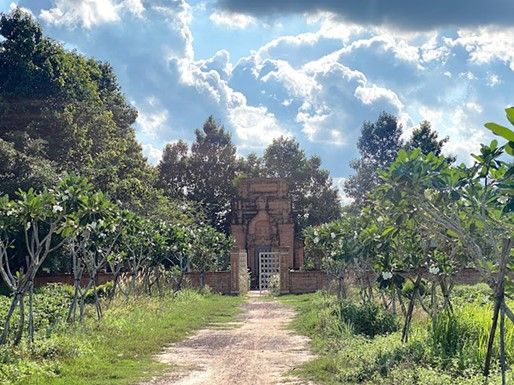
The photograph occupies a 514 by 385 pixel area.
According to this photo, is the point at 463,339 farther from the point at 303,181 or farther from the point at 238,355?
the point at 303,181

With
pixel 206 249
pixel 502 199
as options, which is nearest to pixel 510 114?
pixel 502 199

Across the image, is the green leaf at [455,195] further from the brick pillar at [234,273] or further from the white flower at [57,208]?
the brick pillar at [234,273]

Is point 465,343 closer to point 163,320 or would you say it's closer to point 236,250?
point 163,320

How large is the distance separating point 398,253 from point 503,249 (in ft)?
18.6

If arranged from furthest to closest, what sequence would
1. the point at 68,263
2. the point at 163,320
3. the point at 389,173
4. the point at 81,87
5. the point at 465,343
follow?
the point at 81,87 → the point at 68,263 → the point at 163,320 → the point at 465,343 → the point at 389,173

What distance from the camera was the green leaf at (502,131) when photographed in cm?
441

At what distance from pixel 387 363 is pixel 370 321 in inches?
176

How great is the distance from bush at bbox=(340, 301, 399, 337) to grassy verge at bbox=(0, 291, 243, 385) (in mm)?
3639

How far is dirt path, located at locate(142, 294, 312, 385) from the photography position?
9555 mm

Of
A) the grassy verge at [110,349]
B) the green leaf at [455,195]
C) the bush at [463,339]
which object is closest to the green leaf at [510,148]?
the green leaf at [455,195]

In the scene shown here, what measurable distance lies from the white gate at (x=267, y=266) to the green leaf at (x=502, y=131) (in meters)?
32.5

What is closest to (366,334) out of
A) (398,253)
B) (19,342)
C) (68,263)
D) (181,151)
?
(398,253)

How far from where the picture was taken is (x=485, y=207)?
263 inches

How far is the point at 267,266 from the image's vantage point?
3794cm
